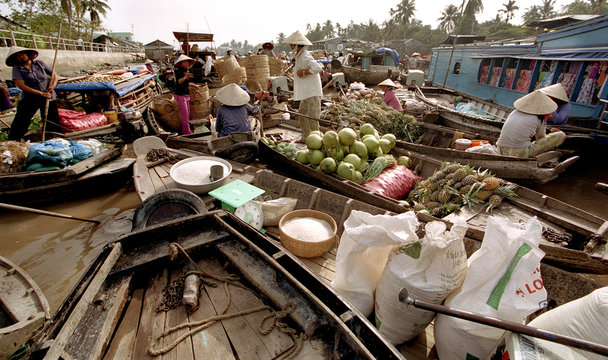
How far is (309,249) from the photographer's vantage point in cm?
322

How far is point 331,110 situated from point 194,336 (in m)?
7.51

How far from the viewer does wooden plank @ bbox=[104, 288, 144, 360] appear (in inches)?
65.4

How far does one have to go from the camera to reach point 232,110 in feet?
19.0

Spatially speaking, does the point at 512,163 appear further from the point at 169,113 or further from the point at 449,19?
the point at 449,19

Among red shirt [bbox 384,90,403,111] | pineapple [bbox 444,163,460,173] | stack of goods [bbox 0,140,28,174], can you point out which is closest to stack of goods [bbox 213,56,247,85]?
red shirt [bbox 384,90,403,111]

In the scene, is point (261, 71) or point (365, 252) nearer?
point (365, 252)

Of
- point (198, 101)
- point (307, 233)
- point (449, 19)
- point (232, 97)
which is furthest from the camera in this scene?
point (449, 19)

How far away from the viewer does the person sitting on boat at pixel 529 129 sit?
496 centimetres

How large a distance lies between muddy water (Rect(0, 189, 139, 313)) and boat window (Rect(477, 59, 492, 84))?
16.4 meters

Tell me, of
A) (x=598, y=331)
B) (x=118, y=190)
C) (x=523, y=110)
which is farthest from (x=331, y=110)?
(x=598, y=331)

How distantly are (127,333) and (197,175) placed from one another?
2.74m

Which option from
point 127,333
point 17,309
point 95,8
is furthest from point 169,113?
point 95,8

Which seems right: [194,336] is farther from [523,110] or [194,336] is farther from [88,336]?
[523,110]

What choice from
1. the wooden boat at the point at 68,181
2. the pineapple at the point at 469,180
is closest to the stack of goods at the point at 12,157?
the wooden boat at the point at 68,181
